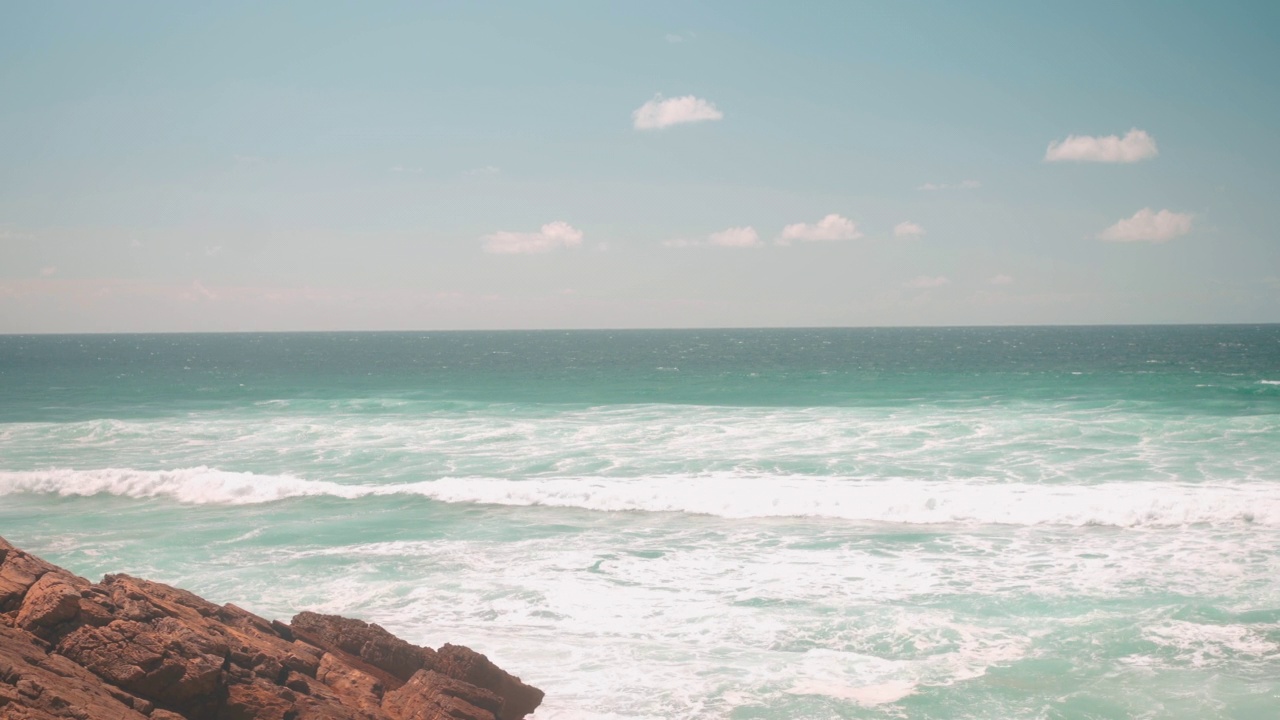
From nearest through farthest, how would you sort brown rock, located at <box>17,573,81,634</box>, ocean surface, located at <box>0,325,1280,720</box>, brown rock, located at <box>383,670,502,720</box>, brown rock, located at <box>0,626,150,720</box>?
brown rock, located at <box>0,626,150,720</box> → brown rock, located at <box>17,573,81,634</box> → brown rock, located at <box>383,670,502,720</box> → ocean surface, located at <box>0,325,1280,720</box>

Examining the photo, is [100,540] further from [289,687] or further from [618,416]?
[618,416]

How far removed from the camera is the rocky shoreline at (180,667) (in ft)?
19.2

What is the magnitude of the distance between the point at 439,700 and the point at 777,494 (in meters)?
13.0

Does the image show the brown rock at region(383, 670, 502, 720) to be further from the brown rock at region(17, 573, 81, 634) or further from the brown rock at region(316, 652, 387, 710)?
the brown rock at region(17, 573, 81, 634)

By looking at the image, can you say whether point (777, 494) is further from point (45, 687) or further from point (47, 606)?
point (45, 687)

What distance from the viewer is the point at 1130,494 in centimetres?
1827

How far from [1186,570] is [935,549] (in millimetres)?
3894

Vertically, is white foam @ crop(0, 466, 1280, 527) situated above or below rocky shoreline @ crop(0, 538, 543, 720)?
below

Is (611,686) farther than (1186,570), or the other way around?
(1186,570)

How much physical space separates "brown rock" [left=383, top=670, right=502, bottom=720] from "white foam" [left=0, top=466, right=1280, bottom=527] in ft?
36.9

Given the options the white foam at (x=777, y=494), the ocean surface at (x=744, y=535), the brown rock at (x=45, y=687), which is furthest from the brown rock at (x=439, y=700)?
the white foam at (x=777, y=494)

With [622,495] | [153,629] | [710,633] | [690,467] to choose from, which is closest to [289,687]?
[153,629]

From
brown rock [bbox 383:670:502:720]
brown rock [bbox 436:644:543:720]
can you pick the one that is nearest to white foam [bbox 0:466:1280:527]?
brown rock [bbox 436:644:543:720]

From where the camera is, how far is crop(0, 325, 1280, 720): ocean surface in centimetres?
Answer: 998
